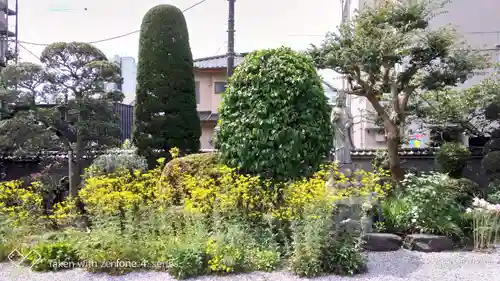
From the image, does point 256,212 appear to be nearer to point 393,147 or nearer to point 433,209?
point 433,209

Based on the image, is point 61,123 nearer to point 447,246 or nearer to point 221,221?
point 221,221

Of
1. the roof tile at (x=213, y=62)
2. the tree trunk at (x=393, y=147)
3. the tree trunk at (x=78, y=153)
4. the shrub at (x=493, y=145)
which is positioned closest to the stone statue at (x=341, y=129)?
the tree trunk at (x=393, y=147)

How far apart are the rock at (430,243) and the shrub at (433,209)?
141 millimetres

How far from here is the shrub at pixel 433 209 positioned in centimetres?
513

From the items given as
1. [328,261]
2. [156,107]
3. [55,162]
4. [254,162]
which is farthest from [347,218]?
[55,162]

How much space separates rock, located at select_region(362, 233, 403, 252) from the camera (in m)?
4.96

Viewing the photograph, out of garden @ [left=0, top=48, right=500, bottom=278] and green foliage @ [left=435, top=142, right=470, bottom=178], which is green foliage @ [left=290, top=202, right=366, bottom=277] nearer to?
garden @ [left=0, top=48, right=500, bottom=278]

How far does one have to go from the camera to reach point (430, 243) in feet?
16.3

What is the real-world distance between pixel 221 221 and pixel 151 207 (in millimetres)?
857

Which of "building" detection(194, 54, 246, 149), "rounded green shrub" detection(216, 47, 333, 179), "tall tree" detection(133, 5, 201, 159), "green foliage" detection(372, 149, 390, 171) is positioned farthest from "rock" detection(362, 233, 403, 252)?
"building" detection(194, 54, 246, 149)

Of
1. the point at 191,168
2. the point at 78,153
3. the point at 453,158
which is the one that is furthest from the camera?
the point at 78,153

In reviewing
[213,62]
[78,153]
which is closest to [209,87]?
[213,62]

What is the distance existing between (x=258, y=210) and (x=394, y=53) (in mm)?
4000

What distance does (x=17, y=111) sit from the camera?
871 cm
